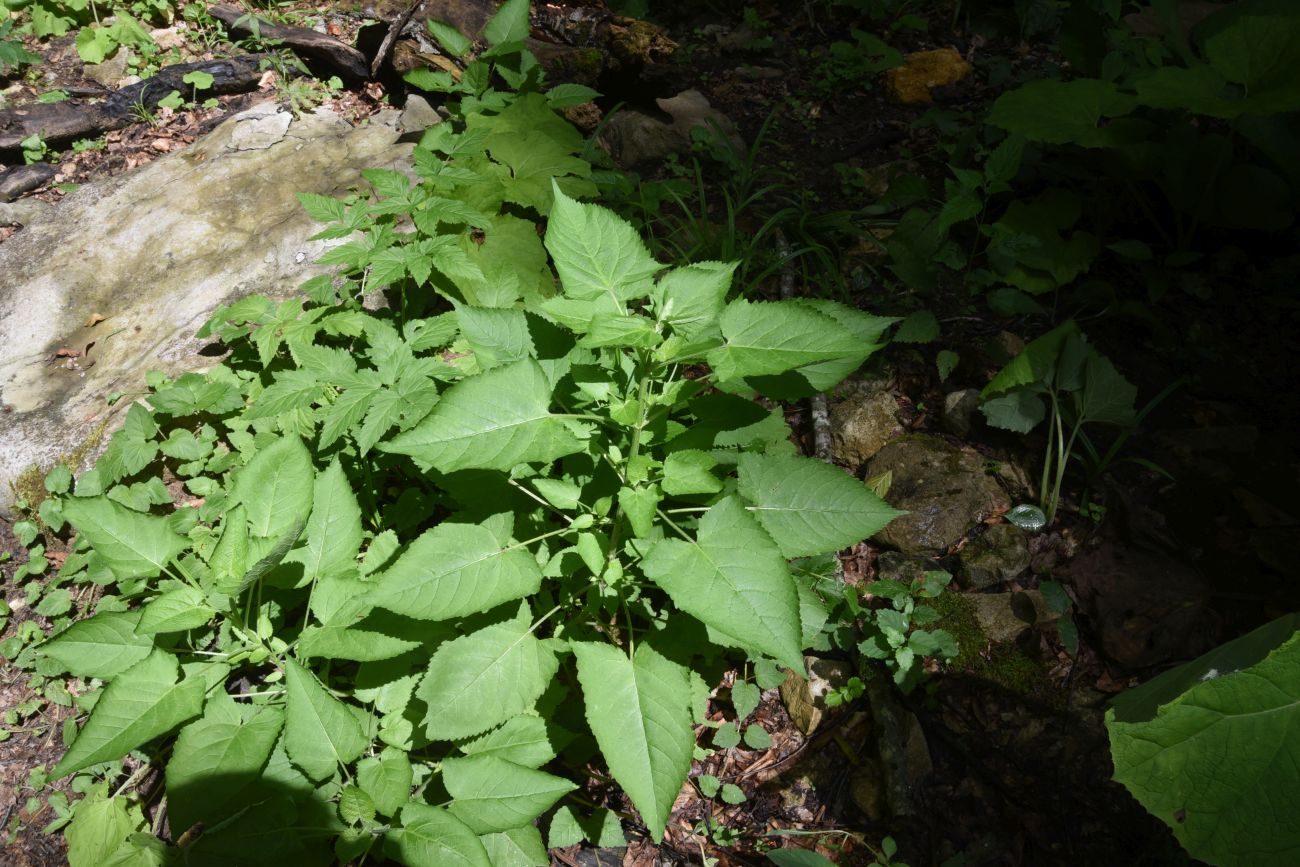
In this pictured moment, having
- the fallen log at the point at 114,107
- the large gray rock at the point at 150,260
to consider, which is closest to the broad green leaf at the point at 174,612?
the large gray rock at the point at 150,260

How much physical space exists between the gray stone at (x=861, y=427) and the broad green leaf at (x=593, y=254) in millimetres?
1401

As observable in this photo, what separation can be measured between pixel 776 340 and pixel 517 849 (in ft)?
4.72

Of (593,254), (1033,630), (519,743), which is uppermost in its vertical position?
(593,254)

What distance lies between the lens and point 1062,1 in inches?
194

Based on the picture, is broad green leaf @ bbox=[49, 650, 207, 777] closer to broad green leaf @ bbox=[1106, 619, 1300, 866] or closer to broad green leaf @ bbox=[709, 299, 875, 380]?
broad green leaf @ bbox=[709, 299, 875, 380]

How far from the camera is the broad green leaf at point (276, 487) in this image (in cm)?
222

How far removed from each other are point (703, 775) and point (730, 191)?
2901 mm

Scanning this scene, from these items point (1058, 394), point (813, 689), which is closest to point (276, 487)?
point (813, 689)

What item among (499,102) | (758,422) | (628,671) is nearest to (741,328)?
(758,422)

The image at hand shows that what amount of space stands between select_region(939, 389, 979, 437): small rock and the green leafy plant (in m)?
0.10

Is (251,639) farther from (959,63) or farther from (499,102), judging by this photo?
(959,63)

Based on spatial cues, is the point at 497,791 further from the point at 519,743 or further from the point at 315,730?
the point at 315,730

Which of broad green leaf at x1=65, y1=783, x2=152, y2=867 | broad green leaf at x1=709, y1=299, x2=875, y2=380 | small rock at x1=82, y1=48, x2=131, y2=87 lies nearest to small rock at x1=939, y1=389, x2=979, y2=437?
broad green leaf at x1=709, y1=299, x2=875, y2=380

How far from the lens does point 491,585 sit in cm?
183
